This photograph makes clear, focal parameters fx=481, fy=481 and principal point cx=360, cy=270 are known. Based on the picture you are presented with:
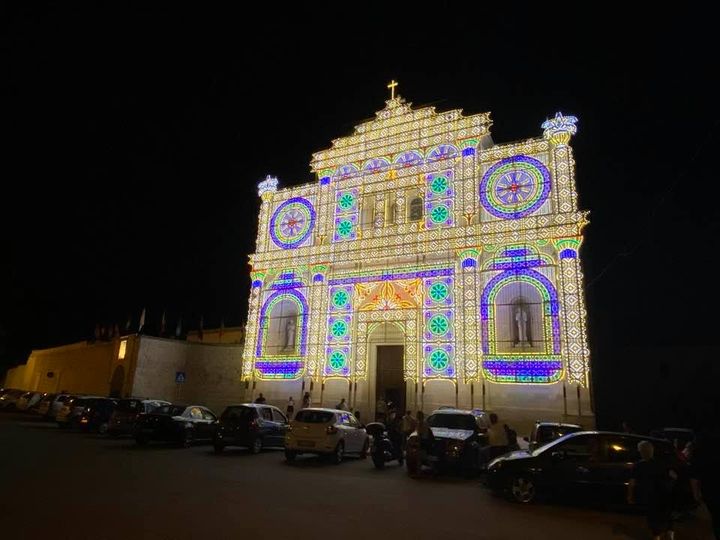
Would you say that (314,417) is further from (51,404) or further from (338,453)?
(51,404)

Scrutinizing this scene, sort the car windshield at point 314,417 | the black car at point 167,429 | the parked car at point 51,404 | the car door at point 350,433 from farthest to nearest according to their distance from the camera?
1. the parked car at point 51,404
2. the black car at point 167,429
3. the car door at point 350,433
4. the car windshield at point 314,417

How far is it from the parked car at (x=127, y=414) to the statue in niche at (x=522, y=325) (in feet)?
46.9

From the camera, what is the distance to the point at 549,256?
66.2ft

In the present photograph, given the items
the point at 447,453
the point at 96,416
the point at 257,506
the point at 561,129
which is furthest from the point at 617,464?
the point at 96,416

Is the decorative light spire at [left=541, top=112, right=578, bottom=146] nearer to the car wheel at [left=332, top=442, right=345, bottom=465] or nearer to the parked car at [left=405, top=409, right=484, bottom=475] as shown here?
the parked car at [left=405, top=409, right=484, bottom=475]

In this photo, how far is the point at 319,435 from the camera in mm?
13234

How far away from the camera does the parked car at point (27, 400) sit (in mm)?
28225

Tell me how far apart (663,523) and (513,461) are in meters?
3.41

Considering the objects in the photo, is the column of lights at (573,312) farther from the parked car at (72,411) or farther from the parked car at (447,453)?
the parked car at (72,411)

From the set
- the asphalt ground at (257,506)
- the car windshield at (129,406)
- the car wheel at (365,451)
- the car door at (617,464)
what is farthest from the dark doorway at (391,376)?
the car door at (617,464)

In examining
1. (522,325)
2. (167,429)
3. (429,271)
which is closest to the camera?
(167,429)

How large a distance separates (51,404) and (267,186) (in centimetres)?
1596

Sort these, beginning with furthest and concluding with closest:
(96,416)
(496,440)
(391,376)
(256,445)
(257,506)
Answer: (391,376)
(96,416)
(256,445)
(496,440)
(257,506)

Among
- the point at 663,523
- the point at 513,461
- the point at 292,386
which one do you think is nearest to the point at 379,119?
the point at 292,386
